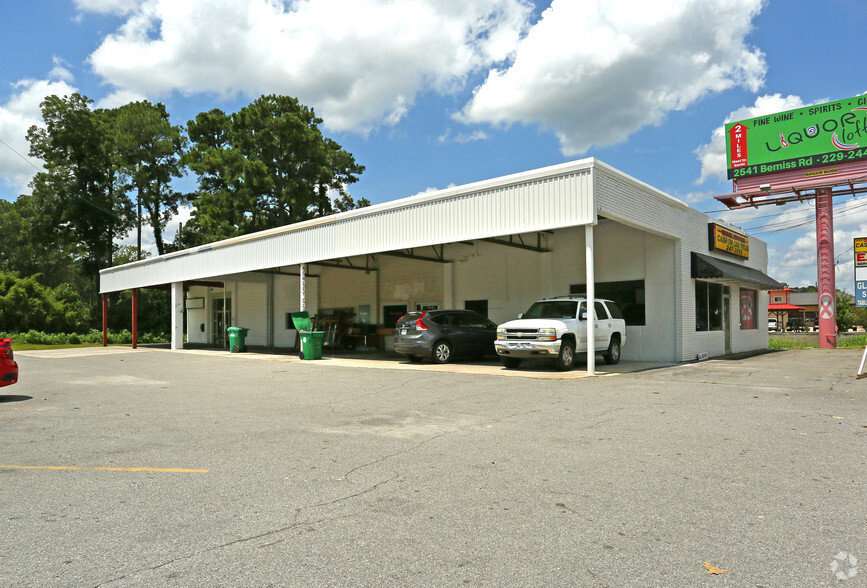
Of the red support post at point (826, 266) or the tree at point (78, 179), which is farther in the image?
the tree at point (78, 179)

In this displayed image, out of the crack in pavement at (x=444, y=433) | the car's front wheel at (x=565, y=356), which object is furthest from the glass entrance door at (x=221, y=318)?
the crack in pavement at (x=444, y=433)

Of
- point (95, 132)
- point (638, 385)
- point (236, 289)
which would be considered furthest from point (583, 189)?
point (95, 132)

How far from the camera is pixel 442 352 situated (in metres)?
18.6

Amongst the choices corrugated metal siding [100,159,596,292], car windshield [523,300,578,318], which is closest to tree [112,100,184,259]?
corrugated metal siding [100,159,596,292]

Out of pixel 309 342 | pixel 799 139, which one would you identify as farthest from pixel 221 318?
pixel 799 139

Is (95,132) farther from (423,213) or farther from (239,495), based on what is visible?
(239,495)

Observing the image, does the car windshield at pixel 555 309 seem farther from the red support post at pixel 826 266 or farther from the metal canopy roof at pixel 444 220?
the red support post at pixel 826 266

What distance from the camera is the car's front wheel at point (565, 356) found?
49.7 feet

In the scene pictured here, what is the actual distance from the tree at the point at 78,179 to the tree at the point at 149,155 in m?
0.98

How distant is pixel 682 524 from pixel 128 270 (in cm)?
3798

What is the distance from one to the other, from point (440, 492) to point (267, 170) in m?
40.9

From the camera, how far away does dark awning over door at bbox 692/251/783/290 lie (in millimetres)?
19469

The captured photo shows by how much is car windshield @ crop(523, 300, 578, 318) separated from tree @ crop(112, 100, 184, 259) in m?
45.1

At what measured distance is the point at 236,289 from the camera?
35781mm
